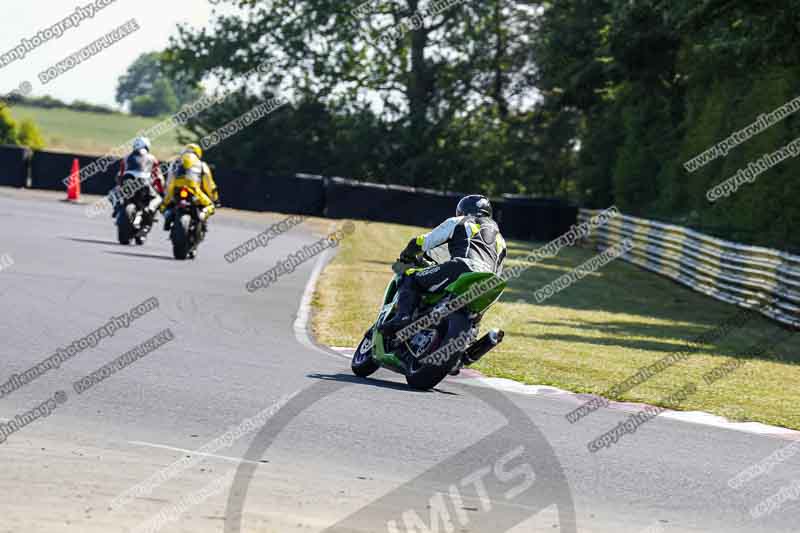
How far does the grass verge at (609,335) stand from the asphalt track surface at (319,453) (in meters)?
1.60

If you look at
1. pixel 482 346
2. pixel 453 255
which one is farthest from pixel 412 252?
pixel 482 346

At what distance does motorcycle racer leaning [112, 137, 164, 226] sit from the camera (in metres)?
24.1

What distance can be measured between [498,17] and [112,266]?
4280cm

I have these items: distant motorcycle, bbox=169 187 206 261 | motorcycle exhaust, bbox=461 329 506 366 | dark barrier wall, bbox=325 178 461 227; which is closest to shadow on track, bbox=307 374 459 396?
motorcycle exhaust, bbox=461 329 506 366

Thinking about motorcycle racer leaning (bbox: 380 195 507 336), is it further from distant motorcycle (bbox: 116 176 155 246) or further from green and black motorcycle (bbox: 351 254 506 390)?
distant motorcycle (bbox: 116 176 155 246)

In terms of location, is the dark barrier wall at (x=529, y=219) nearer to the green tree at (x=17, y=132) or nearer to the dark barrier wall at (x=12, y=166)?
the dark barrier wall at (x=12, y=166)

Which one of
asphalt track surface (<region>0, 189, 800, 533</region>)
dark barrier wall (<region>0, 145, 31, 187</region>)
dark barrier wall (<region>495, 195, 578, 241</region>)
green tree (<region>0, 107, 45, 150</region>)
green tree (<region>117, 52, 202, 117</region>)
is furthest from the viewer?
green tree (<region>117, 52, 202, 117</region>)

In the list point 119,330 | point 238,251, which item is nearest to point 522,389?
point 119,330

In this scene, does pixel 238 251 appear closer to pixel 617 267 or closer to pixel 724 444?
pixel 617 267

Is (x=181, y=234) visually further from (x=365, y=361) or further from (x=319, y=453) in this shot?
(x=319, y=453)

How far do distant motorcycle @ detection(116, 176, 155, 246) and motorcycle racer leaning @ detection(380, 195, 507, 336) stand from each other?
13140 mm

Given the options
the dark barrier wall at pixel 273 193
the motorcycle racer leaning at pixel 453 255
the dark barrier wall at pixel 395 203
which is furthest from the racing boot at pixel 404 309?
the dark barrier wall at pixel 395 203

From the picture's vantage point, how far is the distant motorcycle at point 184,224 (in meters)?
22.5

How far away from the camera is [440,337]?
1130 cm
